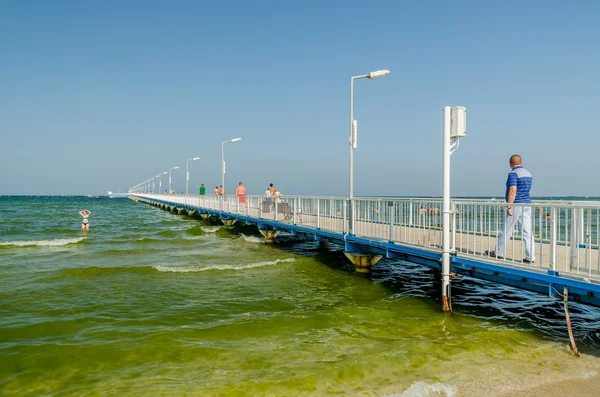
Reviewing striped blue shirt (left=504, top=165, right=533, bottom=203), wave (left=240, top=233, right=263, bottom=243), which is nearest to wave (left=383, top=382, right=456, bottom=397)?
striped blue shirt (left=504, top=165, right=533, bottom=203)

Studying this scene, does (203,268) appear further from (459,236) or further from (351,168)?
(459,236)

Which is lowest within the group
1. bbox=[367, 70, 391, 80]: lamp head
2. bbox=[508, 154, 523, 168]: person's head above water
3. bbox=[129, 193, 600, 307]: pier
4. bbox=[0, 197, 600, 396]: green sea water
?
bbox=[0, 197, 600, 396]: green sea water

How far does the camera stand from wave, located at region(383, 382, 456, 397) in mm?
5449

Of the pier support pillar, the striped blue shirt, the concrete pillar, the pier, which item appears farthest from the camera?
the pier support pillar

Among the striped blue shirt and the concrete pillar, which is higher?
the striped blue shirt

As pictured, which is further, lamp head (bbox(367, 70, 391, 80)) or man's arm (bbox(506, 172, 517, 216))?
lamp head (bbox(367, 70, 391, 80))

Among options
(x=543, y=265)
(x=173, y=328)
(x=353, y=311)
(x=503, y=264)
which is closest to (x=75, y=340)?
(x=173, y=328)

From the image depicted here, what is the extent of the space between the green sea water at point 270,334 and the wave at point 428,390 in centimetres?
2

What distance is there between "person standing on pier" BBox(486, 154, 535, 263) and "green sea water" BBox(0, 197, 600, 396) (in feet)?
4.99

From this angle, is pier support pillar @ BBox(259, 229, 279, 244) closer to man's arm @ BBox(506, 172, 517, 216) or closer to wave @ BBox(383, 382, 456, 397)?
man's arm @ BBox(506, 172, 517, 216)

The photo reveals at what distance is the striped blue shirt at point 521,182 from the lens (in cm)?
816

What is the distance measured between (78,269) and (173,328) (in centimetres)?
780

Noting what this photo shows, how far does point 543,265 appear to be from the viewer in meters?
7.52

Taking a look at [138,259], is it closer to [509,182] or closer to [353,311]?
[353,311]
